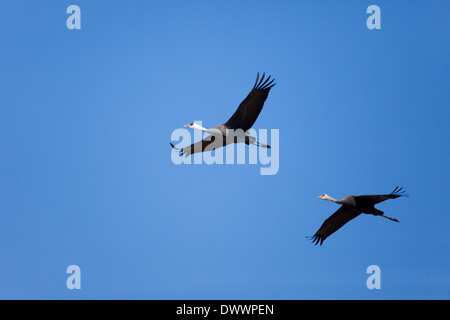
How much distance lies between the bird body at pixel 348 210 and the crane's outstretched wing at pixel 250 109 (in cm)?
351

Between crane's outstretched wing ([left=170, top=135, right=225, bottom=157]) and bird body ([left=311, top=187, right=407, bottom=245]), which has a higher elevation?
crane's outstretched wing ([left=170, top=135, right=225, bottom=157])

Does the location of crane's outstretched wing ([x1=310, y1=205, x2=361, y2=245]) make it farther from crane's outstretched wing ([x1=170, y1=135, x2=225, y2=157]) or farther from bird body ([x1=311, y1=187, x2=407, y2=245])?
crane's outstretched wing ([x1=170, y1=135, x2=225, y2=157])

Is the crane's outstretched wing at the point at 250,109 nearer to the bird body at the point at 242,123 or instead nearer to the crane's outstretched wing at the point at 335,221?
the bird body at the point at 242,123

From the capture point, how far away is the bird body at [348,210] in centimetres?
1806

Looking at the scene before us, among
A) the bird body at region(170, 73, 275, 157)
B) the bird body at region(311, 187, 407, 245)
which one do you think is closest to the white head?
the bird body at region(170, 73, 275, 157)

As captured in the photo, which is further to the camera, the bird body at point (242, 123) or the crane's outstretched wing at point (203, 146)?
the crane's outstretched wing at point (203, 146)

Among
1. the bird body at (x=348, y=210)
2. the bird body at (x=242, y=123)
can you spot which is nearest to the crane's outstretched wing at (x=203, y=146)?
the bird body at (x=242, y=123)

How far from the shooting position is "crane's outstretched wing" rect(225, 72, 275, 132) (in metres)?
17.7

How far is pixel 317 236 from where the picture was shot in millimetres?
20156

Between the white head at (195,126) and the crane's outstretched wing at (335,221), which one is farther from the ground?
the white head at (195,126)

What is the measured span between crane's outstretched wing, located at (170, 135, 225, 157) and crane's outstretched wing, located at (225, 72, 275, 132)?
115 cm
